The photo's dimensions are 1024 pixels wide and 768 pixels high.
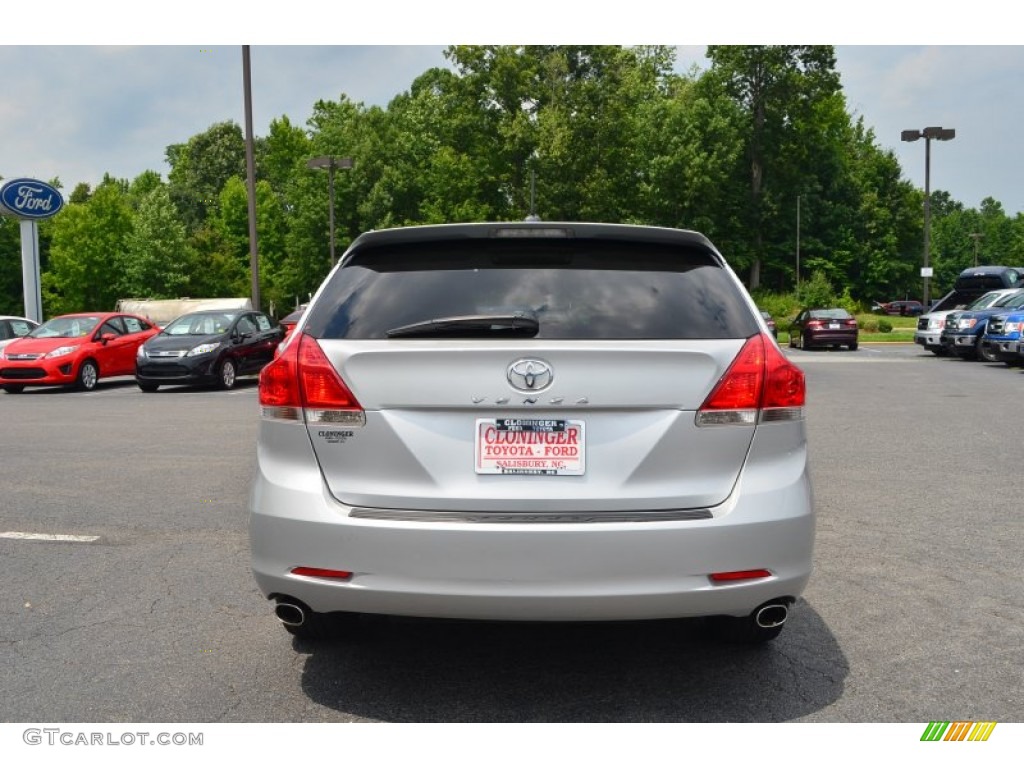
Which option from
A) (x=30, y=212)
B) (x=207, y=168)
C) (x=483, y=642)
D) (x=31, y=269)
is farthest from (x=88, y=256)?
(x=483, y=642)

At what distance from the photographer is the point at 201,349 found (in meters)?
19.4

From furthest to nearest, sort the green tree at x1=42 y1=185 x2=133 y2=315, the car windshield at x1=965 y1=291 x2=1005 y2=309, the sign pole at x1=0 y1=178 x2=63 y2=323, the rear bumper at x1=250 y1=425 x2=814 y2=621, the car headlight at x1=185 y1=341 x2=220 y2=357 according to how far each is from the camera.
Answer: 1. the green tree at x1=42 y1=185 x2=133 y2=315
2. the sign pole at x1=0 y1=178 x2=63 y2=323
3. the car windshield at x1=965 y1=291 x2=1005 y2=309
4. the car headlight at x1=185 y1=341 x2=220 y2=357
5. the rear bumper at x1=250 y1=425 x2=814 y2=621

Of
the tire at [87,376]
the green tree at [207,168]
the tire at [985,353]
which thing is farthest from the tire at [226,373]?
the green tree at [207,168]

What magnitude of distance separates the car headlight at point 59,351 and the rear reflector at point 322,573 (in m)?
18.2

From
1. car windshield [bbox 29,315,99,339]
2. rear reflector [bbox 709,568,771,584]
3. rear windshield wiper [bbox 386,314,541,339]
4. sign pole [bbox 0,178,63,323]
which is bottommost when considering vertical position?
rear reflector [bbox 709,568,771,584]

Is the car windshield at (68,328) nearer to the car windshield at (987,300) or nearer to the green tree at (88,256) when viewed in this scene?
the car windshield at (987,300)

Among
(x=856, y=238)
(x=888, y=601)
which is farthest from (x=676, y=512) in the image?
(x=856, y=238)

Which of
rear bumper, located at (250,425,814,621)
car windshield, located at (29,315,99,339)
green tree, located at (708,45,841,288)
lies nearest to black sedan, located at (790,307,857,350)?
car windshield, located at (29,315,99,339)

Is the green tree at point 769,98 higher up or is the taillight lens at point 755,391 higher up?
the green tree at point 769,98

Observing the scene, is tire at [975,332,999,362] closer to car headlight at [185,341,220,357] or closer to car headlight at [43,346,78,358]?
car headlight at [185,341,220,357]

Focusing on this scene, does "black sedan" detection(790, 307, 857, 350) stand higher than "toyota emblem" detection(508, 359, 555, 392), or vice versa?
"toyota emblem" detection(508, 359, 555, 392)

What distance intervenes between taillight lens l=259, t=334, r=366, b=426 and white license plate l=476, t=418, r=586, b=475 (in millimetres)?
464

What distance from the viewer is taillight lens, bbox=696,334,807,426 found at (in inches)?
138

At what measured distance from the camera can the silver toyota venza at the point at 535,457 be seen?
3.36m
